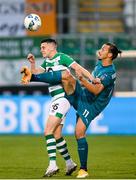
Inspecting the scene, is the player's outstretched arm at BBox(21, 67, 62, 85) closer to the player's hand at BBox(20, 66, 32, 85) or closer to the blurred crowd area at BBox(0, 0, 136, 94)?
the player's hand at BBox(20, 66, 32, 85)

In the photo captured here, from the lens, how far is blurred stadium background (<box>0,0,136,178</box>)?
78.3 feet

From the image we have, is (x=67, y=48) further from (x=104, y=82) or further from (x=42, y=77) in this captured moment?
(x=104, y=82)

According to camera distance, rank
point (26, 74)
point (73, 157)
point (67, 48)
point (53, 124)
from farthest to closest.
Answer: point (67, 48) < point (73, 157) < point (53, 124) < point (26, 74)

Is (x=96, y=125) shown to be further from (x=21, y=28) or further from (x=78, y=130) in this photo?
(x=78, y=130)

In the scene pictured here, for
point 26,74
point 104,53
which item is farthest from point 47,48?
point 104,53

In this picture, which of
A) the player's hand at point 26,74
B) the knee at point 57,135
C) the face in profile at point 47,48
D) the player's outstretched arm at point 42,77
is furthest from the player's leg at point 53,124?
the player's hand at point 26,74

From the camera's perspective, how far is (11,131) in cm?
2398

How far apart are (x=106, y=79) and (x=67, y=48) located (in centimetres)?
1267

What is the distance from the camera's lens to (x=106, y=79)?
1348cm

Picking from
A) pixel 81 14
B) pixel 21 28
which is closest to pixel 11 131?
pixel 21 28

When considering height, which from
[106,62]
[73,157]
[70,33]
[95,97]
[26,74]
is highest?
[106,62]

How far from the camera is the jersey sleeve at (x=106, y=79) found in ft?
44.2

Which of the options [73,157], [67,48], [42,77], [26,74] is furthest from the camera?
[67,48]

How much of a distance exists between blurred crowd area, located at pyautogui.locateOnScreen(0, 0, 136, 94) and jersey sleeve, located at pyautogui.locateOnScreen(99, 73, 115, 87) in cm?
1118
